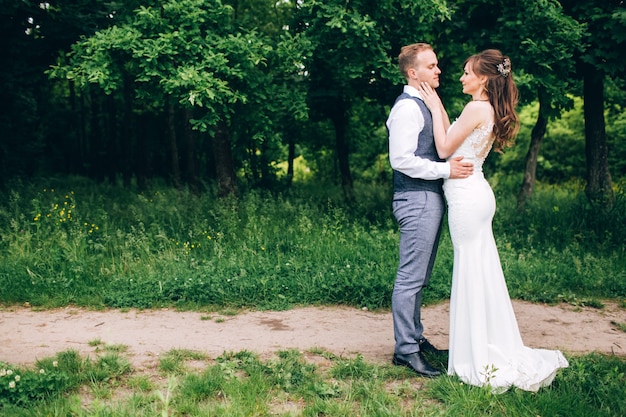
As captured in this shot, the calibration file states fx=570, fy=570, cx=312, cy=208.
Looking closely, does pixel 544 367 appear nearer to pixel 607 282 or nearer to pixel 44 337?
pixel 607 282

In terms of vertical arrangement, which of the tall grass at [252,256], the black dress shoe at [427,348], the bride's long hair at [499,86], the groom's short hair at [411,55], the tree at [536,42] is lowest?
the black dress shoe at [427,348]

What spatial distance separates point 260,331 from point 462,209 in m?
2.31

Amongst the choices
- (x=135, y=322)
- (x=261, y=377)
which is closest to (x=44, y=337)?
(x=135, y=322)

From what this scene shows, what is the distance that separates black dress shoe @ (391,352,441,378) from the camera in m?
4.27

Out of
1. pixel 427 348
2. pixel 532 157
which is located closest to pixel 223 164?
pixel 532 157

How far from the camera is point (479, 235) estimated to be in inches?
169

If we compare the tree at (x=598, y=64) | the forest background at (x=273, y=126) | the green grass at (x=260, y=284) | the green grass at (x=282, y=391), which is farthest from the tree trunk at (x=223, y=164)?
the green grass at (x=282, y=391)

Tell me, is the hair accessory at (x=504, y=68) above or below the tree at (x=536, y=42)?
below

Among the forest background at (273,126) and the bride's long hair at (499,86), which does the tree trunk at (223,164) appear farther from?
the bride's long hair at (499,86)

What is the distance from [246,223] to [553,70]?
549 cm

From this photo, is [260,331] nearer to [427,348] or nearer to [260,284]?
[260,284]

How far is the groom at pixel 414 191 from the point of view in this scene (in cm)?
429

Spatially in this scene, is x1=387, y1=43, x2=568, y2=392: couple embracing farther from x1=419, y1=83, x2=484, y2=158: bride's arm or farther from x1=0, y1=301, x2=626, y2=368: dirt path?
x1=0, y1=301, x2=626, y2=368: dirt path

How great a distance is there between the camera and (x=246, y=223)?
28.7 feet
